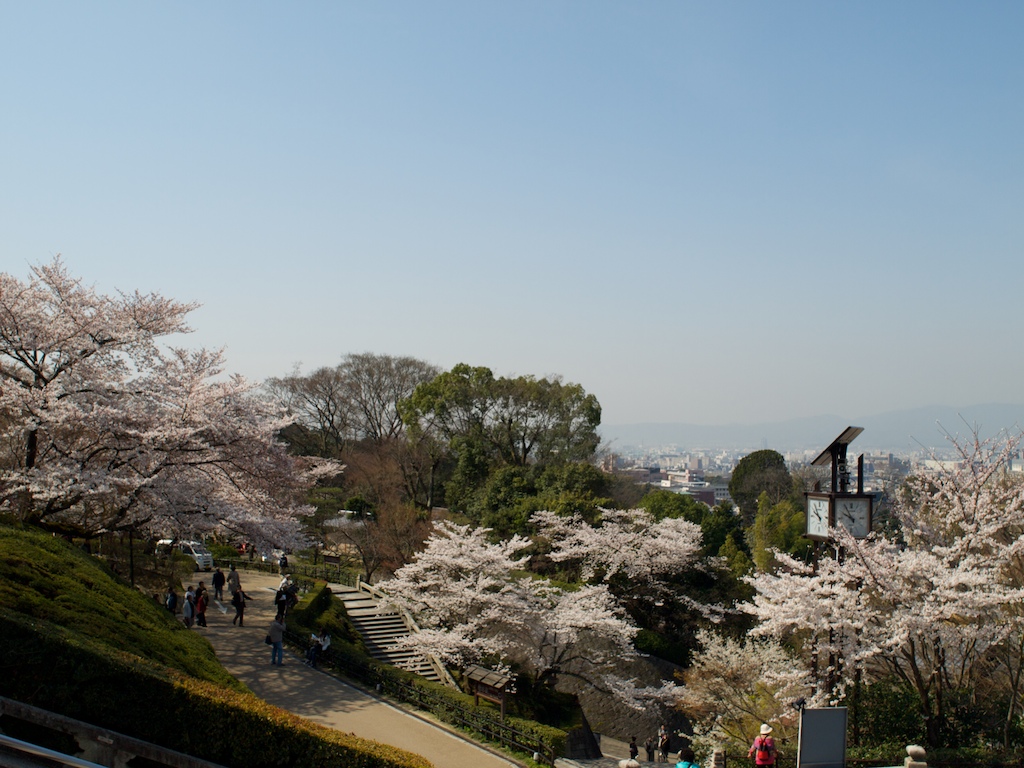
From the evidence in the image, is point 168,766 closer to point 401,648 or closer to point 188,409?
point 188,409

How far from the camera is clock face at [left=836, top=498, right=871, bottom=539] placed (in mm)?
13797

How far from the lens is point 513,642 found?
2178cm

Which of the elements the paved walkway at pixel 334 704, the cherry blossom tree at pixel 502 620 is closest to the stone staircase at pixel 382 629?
the cherry blossom tree at pixel 502 620

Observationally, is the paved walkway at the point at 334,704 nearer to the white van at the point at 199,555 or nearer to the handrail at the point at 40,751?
the handrail at the point at 40,751

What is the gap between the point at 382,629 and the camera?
24266 millimetres

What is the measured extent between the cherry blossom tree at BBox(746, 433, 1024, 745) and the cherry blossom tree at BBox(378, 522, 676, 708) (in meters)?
7.84

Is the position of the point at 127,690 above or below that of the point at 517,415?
below

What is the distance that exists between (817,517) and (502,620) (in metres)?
10.3

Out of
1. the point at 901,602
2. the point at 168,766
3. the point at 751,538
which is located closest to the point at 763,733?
the point at 901,602

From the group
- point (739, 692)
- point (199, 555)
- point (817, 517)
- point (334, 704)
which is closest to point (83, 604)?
point (334, 704)

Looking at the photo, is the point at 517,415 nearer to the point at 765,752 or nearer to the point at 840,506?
the point at 840,506

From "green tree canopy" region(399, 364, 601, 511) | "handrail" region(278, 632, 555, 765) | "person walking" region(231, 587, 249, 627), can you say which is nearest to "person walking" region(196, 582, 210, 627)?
"person walking" region(231, 587, 249, 627)

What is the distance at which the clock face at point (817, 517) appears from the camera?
45.5 ft

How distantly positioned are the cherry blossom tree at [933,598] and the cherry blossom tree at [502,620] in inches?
309
